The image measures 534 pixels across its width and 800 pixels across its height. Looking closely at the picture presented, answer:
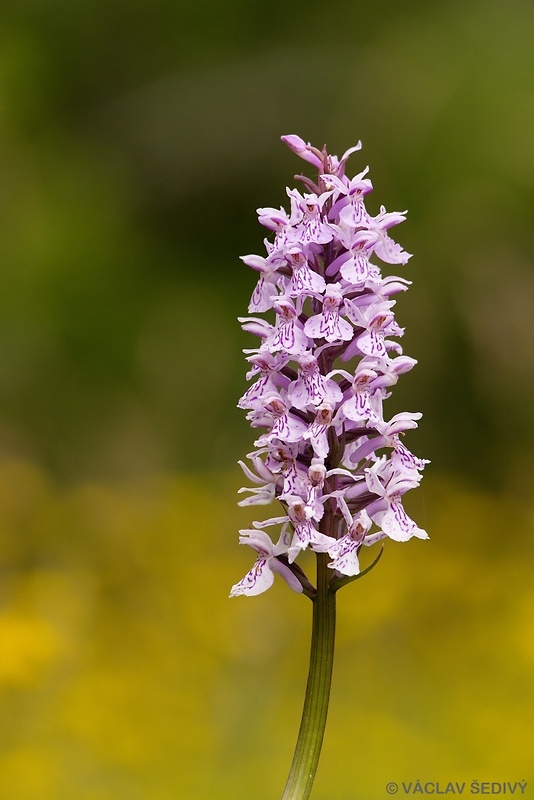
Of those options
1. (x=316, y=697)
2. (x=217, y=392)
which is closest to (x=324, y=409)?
(x=316, y=697)

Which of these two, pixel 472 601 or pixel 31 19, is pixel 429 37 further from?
pixel 472 601

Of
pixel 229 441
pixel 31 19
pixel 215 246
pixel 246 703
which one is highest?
pixel 31 19

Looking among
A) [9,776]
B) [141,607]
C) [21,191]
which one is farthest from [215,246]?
[9,776]

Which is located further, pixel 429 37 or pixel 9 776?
pixel 429 37

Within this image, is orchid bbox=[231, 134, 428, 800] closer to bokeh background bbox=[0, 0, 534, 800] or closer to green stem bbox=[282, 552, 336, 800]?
green stem bbox=[282, 552, 336, 800]

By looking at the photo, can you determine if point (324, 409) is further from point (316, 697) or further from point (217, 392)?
point (217, 392)

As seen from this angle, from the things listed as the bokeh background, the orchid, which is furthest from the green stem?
the bokeh background

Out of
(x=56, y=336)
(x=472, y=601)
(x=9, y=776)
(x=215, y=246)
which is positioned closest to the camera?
(x=9, y=776)

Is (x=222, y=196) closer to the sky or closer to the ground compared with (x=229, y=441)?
closer to the sky

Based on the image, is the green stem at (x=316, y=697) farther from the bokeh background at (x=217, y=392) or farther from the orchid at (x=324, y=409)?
the bokeh background at (x=217, y=392)
